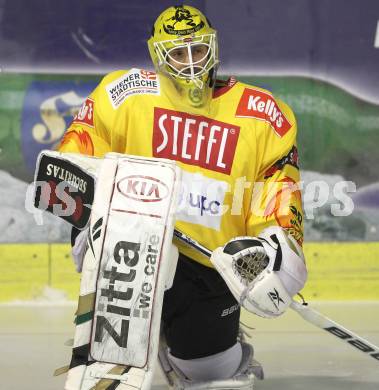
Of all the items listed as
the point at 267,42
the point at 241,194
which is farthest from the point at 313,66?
the point at 241,194

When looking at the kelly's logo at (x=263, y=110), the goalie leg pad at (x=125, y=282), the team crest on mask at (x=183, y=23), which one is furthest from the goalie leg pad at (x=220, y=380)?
the team crest on mask at (x=183, y=23)

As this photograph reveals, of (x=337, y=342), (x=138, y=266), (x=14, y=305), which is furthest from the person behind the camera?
(x=14, y=305)

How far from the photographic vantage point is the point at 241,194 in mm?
3369

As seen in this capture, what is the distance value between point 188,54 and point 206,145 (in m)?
0.26

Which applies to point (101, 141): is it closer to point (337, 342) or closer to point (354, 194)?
point (337, 342)

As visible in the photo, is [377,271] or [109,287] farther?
[377,271]

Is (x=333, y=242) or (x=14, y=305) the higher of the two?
(x=333, y=242)

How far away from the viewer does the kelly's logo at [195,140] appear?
3369 millimetres

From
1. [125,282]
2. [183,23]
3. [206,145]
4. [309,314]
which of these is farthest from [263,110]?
[125,282]

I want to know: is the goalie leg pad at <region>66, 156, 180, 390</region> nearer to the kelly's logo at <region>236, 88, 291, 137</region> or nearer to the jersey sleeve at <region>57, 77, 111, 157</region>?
the jersey sleeve at <region>57, 77, 111, 157</region>

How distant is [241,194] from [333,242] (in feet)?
5.94

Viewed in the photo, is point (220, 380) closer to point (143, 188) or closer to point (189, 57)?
point (143, 188)

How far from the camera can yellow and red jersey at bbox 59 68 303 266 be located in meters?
3.36

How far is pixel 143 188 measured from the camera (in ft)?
9.71
